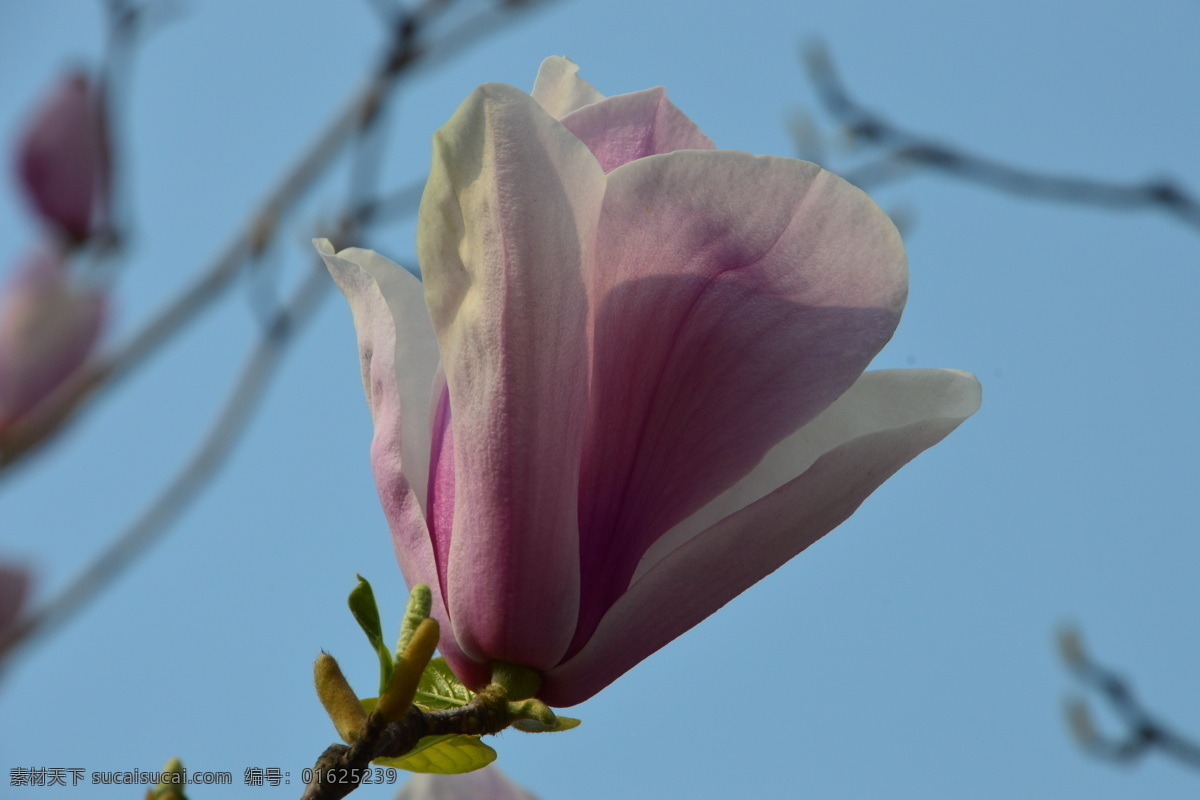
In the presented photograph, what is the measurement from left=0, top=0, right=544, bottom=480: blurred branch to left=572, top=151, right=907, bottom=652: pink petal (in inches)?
26.9

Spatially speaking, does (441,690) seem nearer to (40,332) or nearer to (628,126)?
(628,126)

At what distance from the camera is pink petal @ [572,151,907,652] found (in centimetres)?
48

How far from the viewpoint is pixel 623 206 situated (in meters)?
0.48

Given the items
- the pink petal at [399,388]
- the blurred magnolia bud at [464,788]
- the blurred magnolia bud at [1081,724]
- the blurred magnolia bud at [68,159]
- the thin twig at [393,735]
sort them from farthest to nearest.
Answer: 1. the blurred magnolia bud at [1081,724]
2. the blurred magnolia bud at [68,159]
3. the blurred magnolia bud at [464,788]
4. the pink petal at [399,388]
5. the thin twig at [393,735]

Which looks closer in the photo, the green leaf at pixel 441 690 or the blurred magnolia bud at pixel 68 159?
the green leaf at pixel 441 690

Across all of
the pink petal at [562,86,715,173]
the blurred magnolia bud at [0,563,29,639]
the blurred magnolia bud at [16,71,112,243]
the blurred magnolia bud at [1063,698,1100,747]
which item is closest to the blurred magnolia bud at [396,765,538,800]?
the pink petal at [562,86,715,173]

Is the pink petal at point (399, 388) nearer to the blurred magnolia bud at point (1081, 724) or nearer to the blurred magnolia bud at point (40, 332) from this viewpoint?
the blurred magnolia bud at point (40, 332)

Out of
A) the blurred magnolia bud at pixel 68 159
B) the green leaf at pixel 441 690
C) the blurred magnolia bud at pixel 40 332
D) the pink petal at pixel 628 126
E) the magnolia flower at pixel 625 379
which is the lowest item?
the green leaf at pixel 441 690

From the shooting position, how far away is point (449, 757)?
20.4 inches

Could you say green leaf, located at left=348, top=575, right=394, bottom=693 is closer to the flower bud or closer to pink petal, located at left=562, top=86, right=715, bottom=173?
the flower bud

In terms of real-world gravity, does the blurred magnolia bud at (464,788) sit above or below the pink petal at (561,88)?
below

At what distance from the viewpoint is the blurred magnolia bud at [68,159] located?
1.46m

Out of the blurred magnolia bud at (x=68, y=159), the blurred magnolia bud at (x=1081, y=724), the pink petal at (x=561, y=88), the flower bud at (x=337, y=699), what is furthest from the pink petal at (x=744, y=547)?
the blurred magnolia bud at (x=1081, y=724)

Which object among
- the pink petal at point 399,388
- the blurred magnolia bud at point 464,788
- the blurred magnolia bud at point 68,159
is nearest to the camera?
the pink petal at point 399,388
